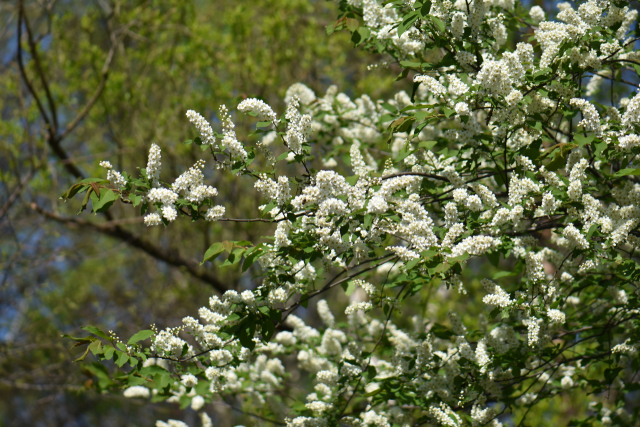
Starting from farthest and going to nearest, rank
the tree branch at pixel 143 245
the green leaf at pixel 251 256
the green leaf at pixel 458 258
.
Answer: the tree branch at pixel 143 245, the green leaf at pixel 251 256, the green leaf at pixel 458 258

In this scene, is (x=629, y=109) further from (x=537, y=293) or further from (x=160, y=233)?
(x=160, y=233)

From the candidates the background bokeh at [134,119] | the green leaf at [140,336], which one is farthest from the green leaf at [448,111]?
the background bokeh at [134,119]

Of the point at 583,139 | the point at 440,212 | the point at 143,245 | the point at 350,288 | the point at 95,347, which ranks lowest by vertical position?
the point at 95,347

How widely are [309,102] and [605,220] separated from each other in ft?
8.04

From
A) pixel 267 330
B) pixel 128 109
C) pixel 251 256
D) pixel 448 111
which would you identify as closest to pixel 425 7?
pixel 448 111

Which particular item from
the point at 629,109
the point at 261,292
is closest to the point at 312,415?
the point at 261,292

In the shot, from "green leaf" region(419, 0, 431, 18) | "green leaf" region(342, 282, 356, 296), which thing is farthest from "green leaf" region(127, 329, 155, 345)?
"green leaf" region(419, 0, 431, 18)

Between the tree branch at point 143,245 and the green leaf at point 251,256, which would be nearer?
the green leaf at point 251,256

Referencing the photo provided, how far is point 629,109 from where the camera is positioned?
2715 mm

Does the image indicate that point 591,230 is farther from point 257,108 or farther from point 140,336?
point 140,336

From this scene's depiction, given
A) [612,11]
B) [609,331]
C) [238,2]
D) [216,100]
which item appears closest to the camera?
[612,11]

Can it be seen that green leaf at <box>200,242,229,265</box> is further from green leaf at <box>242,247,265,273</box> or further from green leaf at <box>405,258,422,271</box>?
green leaf at <box>405,258,422,271</box>

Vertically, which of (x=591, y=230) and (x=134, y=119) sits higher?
(x=134, y=119)

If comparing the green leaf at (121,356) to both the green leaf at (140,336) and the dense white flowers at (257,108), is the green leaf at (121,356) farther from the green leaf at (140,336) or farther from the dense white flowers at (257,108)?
the dense white flowers at (257,108)
